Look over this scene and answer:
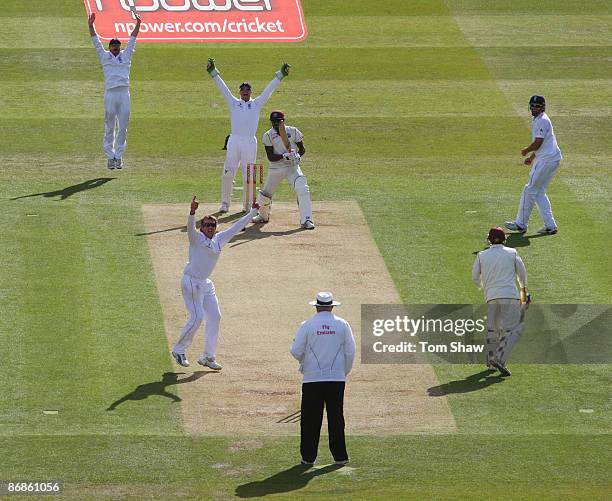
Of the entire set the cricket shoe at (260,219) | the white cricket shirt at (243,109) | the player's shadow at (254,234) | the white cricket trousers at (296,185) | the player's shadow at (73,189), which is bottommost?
the player's shadow at (254,234)

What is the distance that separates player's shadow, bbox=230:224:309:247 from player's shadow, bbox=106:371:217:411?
525 centimetres

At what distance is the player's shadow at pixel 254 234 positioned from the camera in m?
23.6

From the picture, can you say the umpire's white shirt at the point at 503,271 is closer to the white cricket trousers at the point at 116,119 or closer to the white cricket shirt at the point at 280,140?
the white cricket shirt at the point at 280,140

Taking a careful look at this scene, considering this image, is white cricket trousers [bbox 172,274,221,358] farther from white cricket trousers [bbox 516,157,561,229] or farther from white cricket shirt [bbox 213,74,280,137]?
white cricket trousers [bbox 516,157,561,229]

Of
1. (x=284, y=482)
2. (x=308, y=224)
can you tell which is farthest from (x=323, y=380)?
(x=308, y=224)

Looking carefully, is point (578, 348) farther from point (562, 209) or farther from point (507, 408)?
point (562, 209)

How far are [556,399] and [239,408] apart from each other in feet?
12.5

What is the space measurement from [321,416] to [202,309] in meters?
2.94

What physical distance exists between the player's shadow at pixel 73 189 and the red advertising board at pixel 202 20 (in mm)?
8879

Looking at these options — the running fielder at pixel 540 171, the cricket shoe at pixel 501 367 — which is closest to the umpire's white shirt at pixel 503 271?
the cricket shoe at pixel 501 367

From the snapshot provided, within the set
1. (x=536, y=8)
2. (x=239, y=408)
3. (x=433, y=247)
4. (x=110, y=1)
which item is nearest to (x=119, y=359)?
(x=239, y=408)

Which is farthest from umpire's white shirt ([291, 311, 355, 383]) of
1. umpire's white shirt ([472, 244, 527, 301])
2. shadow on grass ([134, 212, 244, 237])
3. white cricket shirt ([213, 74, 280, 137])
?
white cricket shirt ([213, 74, 280, 137])

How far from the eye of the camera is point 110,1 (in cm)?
3609

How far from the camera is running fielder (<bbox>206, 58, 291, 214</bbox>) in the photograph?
24547mm
